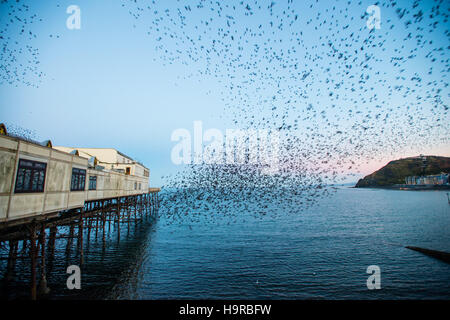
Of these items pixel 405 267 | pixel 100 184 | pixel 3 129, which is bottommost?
pixel 405 267

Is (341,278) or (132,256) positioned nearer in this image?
(341,278)

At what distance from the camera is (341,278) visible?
1853 centimetres

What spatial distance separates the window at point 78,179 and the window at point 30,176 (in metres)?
3.48

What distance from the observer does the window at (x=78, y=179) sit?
1461 centimetres

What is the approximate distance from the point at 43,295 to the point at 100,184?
9.96 metres

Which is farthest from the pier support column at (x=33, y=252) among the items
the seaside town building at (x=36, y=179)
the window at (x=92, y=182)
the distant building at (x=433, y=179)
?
the distant building at (x=433, y=179)

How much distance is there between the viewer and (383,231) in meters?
39.1

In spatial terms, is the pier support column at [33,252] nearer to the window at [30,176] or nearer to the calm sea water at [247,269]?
the window at [30,176]

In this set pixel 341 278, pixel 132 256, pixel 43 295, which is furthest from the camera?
pixel 132 256

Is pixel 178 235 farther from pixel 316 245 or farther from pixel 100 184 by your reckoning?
pixel 316 245

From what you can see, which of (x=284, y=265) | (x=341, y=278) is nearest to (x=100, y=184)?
(x=284, y=265)

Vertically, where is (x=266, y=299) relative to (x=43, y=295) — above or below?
below
